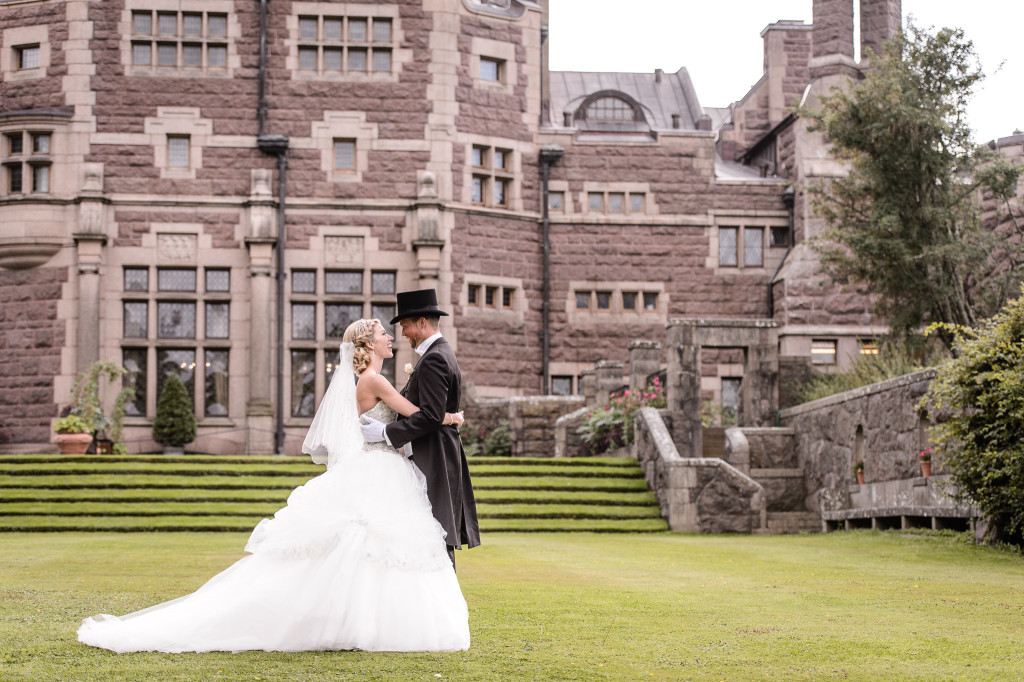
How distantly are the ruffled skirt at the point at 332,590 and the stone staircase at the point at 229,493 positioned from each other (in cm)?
1158

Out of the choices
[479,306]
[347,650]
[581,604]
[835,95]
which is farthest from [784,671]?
[479,306]

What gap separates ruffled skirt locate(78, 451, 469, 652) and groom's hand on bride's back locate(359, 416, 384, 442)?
186 mm

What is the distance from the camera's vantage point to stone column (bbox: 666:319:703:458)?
22.2 meters

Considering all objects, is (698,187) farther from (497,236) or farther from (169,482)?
(169,482)

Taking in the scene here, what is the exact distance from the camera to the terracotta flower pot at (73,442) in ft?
78.5

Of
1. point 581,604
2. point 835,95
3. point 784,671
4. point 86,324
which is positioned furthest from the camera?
point 86,324

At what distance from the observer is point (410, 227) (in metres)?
28.7

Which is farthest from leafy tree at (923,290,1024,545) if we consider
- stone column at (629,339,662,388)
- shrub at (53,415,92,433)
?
shrub at (53,415,92,433)

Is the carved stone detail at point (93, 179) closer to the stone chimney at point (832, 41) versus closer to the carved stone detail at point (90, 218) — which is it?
the carved stone detail at point (90, 218)

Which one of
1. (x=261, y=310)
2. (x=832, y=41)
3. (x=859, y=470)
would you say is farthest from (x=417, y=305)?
(x=832, y=41)

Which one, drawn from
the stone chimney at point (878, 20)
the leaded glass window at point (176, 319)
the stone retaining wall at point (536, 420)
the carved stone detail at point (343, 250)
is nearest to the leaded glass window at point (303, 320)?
the carved stone detail at point (343, 250)

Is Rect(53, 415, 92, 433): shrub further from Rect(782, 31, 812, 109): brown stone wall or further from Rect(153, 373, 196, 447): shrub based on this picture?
Rect(782, 31, 812, 109): brown stone wall

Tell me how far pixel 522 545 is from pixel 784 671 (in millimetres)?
9447

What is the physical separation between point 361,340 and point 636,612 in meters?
3.06
